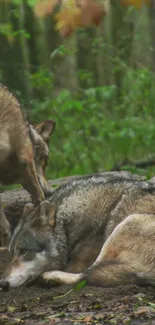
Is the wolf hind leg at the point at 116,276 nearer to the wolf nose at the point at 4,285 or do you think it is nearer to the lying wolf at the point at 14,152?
the wolf nose at the point at 4,285

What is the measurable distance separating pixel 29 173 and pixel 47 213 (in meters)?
1.79

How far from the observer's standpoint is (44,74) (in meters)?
14.6

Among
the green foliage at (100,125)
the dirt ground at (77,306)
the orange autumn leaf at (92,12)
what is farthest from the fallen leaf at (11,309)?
the green foliage at (100,125)

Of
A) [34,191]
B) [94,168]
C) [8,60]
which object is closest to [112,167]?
[94,168]

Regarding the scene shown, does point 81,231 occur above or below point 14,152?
below

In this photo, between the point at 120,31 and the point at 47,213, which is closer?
the point at 47,213

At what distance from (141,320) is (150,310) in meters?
0.23

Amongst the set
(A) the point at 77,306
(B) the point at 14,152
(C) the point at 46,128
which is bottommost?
(A) the point at 77,306

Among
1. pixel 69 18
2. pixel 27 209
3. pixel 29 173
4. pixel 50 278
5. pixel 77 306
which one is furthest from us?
pixel 29 173

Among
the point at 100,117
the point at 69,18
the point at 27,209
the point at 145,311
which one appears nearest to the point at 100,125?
the point at 100,117

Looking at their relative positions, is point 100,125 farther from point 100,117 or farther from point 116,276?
point 116,276

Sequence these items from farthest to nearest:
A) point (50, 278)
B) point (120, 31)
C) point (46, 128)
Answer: point (120, 31) < point (46, 128) < point (50, 278)

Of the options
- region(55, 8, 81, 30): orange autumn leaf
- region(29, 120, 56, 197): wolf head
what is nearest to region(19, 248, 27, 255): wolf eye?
region(55, 8, 81, 30): orange autumn leaf

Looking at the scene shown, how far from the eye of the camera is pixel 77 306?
618 cm
